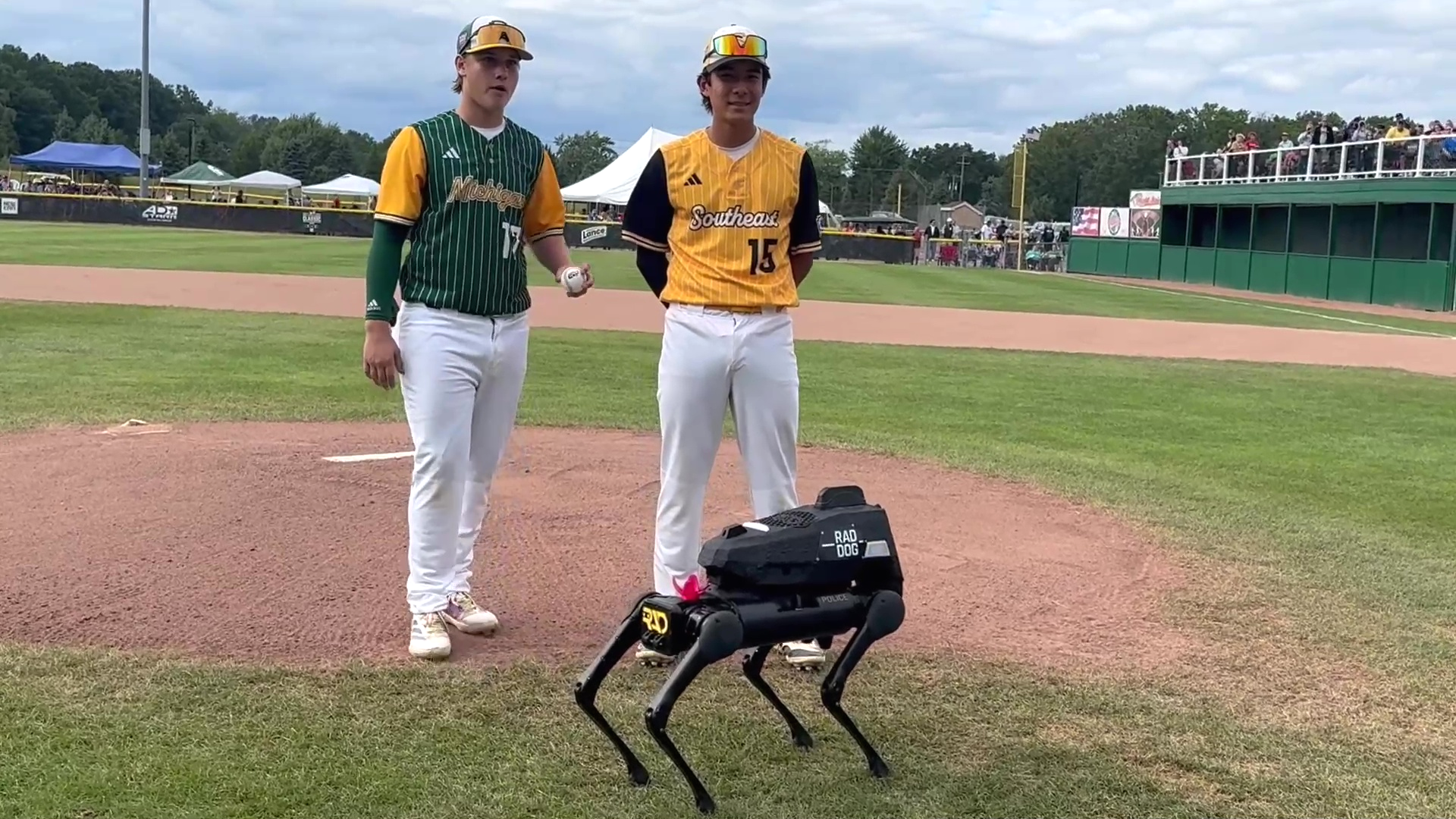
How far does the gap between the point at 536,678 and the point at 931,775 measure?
1.33 metres

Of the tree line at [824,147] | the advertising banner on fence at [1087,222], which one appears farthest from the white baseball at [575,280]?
the tree line at [824,147]

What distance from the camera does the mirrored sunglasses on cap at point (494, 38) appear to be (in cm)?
407

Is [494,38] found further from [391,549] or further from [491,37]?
[391,549]

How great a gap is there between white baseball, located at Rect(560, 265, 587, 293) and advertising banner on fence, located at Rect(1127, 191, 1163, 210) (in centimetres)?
3826

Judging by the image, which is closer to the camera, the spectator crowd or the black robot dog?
the black robot dog

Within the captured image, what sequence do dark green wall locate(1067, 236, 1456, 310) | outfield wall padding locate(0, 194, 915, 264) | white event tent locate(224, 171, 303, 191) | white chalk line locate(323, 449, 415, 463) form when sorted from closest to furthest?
white chalk line locate(323, 449, 415, 463), dark green wall locate(1067, 236, 1456, 310), outfield wall padding locate(0, 194, 915, 264), white event tent locate(224, 171, 303, 191)

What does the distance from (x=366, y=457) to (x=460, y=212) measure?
140 inches

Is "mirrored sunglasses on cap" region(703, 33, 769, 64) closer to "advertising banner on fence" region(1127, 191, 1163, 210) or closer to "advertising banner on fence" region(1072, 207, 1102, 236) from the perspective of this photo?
"advertising banner on fence" region(1127, 191, 1163, 210)

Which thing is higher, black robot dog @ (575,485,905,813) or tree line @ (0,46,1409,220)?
tree line @ (0,46,1409,220)

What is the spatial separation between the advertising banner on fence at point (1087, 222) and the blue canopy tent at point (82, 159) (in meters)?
48.2

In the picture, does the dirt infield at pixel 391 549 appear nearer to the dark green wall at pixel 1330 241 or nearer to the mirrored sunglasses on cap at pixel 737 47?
the mirrored sunglasses on cap at pixel 737 47

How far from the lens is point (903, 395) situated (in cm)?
1131

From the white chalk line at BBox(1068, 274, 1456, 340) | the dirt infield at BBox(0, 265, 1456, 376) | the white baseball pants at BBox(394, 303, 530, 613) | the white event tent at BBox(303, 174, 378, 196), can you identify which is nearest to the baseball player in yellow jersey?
the white baseball pants at BBox(394, 303, 530, 613)

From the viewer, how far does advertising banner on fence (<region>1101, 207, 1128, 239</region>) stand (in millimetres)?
42031
